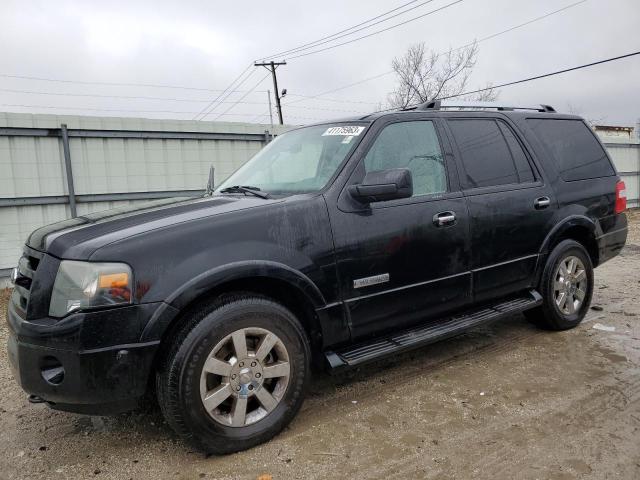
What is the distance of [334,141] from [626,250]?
7.61m

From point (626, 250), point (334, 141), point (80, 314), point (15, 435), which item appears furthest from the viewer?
point (626, 250)

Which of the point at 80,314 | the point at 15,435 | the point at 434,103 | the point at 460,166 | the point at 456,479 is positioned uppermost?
the point at 434,103

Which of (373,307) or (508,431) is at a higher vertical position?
(373,307)

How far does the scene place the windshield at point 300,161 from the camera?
3.27m

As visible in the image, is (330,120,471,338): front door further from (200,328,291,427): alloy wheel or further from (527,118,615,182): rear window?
(527,118,615,182): rear window

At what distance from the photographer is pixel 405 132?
3.52 m

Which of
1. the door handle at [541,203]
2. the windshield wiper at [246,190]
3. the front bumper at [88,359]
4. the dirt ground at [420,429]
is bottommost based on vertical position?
the dirt ground at [420,429]

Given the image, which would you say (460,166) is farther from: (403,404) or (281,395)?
(281,395)

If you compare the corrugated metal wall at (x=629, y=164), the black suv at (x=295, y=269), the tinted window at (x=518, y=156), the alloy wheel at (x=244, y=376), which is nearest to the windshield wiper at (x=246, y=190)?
the black suv at (x=295, y=269)

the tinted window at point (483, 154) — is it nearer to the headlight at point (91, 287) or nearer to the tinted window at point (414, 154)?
the tinted window at point (414, 154)

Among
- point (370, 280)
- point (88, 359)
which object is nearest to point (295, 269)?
point (370, 280)

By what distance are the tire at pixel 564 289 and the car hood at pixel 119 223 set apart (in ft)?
8.74

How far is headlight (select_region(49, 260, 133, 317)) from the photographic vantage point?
2.36 meters

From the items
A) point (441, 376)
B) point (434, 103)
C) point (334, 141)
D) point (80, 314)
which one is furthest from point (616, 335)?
point (80, 314)
